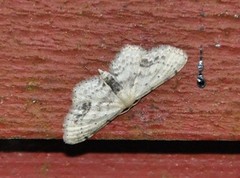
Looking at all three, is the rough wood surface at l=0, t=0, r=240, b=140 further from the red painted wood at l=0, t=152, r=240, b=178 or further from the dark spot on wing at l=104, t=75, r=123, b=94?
the red painted wood at l=0, t=152, r=240, b=178

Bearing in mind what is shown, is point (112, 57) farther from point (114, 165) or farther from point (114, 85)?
point (114, 165)

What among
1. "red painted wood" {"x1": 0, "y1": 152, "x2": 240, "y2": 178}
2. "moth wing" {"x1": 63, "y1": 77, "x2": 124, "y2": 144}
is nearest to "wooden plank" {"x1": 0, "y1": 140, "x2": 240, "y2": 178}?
"red painted wood" {"x1": 0, "y1": 152, "x2": 240, "y2": 178}

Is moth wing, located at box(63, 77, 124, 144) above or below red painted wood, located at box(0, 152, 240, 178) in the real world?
above

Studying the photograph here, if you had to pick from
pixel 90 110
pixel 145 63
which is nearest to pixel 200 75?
pixel 145 63

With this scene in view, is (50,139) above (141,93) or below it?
below

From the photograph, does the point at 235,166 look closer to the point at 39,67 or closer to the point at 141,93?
the point at 141,93

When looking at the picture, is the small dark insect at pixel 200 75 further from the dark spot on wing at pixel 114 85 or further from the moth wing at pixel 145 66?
the dark spot on wing at pixel 114 85

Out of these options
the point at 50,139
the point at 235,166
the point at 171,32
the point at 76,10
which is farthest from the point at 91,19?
the point at 235,166
